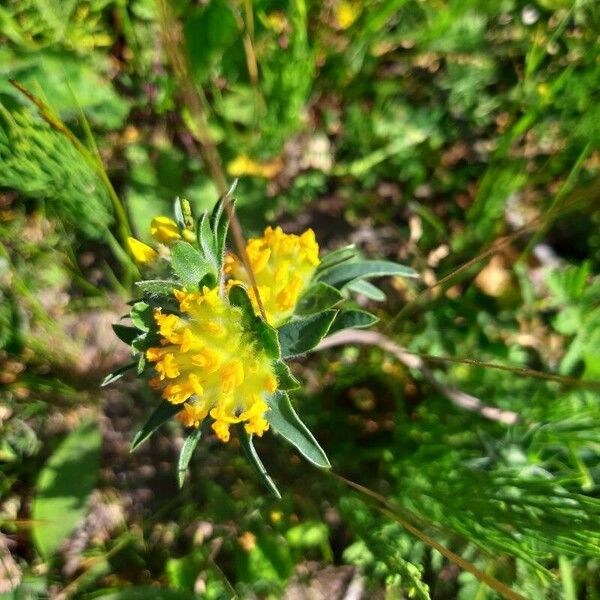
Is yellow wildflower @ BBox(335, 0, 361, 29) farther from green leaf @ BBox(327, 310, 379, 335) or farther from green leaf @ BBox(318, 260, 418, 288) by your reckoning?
green leaf @ BBox(327, 310, 379, 335)

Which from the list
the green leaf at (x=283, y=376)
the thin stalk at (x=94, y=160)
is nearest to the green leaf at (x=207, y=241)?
the green leaf at (x=283, y=376)

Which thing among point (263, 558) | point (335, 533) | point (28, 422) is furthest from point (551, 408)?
point (28, 422)

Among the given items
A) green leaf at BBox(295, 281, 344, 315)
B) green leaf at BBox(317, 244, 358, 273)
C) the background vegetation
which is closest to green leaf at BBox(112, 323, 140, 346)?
green leaf at BBox(295, 281, 344, 315)

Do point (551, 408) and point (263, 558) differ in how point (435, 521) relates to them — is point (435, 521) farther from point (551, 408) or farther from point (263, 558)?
point (263, 558)

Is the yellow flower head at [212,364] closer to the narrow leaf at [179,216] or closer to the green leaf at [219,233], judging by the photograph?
the green leaf at [219,233]

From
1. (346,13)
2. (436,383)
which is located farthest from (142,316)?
(346,13)

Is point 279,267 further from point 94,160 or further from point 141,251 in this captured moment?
point 94,160
